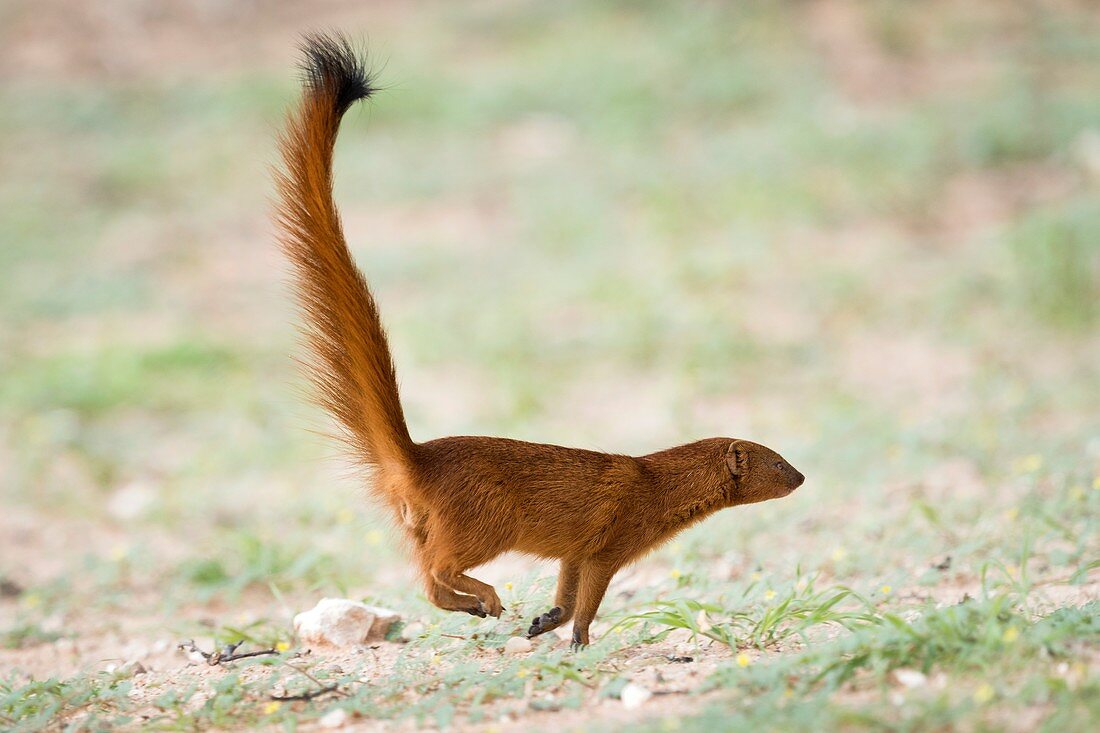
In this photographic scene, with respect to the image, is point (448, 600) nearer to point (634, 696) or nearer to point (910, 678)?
point (634, 696)

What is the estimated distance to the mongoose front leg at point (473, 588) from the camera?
3.37 m

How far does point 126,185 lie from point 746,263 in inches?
229

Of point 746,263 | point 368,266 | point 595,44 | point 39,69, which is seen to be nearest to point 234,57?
point 39,69

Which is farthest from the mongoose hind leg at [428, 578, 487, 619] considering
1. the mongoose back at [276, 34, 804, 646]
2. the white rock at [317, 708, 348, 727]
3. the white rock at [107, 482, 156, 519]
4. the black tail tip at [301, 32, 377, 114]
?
the white rock at [107, 482, 156, 519]

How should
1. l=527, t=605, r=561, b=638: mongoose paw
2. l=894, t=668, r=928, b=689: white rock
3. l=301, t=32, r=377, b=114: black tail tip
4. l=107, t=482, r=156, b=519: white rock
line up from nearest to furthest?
l=894, t=668, r=928, b=689: white rock < l=301, t=32, r=377, b=114: black tail tip < l=527, t=605, r=561, b=638: mongoose paw < l=107, t=482, r=156, b=519: white rock

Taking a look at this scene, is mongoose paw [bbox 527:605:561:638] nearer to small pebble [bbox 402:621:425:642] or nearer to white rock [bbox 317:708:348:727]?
small pebble [bbox 402:621:425:642]

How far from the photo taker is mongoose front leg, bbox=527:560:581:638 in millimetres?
3471

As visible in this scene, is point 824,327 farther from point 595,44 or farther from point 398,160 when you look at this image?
point 595,44

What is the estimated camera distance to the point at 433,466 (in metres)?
3.33

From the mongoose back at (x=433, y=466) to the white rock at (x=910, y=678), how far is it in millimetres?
917

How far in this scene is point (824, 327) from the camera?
7984 millimetres

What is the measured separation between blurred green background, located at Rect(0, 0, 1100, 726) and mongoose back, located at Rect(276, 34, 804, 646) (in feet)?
1.11

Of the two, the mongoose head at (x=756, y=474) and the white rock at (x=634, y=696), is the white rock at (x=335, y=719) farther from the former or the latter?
the mongoose head at (x=756, y=474)

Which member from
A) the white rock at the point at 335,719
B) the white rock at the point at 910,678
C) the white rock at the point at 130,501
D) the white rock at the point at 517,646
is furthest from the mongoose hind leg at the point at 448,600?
the white rock at the point at 130,501
